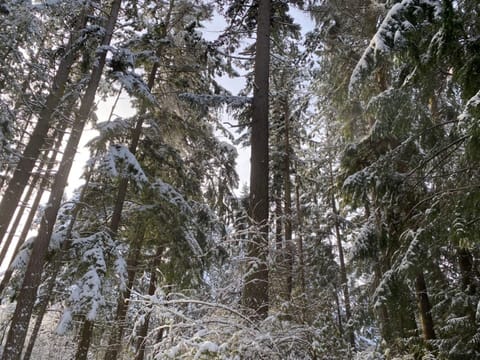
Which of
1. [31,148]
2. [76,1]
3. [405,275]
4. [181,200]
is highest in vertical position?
[76,1]

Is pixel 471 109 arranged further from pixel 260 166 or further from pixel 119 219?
pixel 119 219

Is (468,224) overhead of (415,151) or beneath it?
beneath

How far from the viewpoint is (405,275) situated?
17.0 feet

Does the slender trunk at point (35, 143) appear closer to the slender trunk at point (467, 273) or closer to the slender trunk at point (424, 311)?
the slender trunk at point (424, 311)

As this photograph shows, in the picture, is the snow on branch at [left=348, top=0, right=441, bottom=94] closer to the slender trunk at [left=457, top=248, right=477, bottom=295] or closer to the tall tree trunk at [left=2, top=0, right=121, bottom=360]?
the slender trunk at [left=457, top=248, right=477, bottom=295]

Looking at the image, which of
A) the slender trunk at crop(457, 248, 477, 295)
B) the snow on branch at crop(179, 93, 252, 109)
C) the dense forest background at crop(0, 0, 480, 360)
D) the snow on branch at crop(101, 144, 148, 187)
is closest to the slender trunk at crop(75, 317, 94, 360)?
the dense forest background at crop(0, 0, 480, 360)

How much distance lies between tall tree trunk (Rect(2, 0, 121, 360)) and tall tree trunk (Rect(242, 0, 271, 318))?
3.79m

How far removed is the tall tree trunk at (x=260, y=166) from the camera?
4863mm

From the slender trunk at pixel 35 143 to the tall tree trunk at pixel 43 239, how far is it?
126 cm

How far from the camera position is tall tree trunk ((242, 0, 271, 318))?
4863 millimetres

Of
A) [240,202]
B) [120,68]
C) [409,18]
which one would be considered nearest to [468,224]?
[409,18]

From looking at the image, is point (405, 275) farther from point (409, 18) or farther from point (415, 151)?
point (409, 18)

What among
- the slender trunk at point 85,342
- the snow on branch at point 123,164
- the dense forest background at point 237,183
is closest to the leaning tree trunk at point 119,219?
the dense forest background at point 237,183

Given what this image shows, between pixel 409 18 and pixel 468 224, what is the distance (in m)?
2.72
